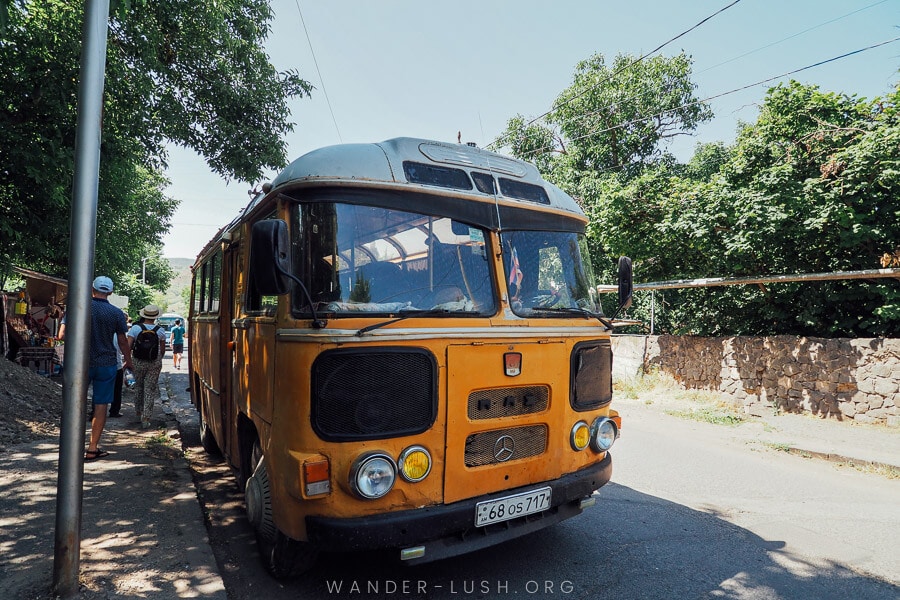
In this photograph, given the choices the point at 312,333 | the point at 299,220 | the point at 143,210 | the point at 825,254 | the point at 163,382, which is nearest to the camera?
the point at 312,333

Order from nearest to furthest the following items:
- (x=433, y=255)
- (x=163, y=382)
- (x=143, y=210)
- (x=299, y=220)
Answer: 1. (x=299, y=220)
2. (x=433, y=255)
3. (x=163, y=382)
4. (x=143, y=210)

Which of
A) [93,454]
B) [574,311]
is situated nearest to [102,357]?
[93,454]

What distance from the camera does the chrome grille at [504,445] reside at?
331cm

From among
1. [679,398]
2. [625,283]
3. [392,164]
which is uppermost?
[392,164]

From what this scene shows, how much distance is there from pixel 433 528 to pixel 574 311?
5.87 feet

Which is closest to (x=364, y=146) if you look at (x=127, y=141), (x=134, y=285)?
(x=127, y=141)

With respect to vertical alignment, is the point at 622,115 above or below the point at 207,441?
above

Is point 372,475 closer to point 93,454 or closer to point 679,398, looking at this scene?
point 93,454

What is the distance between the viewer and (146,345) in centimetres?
788

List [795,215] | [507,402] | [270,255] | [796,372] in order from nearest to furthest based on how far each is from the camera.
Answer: [270,255] → [507,402] → [795,215] → [796,372]

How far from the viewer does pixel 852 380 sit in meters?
9.09

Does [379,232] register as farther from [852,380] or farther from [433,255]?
[852,380]

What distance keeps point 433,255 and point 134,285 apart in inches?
1749

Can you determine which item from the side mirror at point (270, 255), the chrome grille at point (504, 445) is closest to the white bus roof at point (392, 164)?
the side mirror at point (270, 255)
